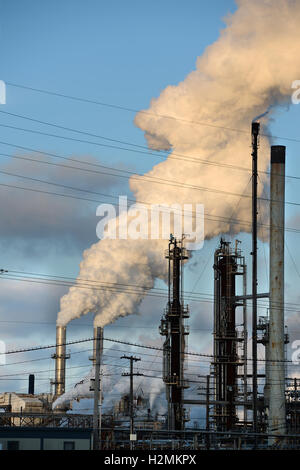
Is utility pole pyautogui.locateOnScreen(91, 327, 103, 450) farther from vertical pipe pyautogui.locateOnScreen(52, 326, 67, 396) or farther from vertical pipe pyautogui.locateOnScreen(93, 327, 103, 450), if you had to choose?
vertical pipe pyautogui.locateOnScreen(52, 326, 67, 396)

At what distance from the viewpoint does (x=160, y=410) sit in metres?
62.1

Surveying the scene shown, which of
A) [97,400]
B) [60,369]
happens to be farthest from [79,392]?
[97,400]

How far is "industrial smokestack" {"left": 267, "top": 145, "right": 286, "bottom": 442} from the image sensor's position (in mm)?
49531

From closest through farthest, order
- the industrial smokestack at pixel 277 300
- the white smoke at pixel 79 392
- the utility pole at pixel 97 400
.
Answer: the utility pole at pixel 97 400 → the industrial smokestack at pixel 277 300 → the white smoke at pixel 79 392

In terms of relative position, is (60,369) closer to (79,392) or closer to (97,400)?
(79,392)

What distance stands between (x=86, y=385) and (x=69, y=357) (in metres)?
4.34

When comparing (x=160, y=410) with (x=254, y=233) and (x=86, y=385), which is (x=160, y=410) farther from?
(x=254, y=233)

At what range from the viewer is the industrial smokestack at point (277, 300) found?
49.5 m

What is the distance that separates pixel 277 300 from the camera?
50.2 m

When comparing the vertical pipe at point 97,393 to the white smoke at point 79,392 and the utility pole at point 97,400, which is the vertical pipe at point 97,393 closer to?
the utility pole at point 97,400

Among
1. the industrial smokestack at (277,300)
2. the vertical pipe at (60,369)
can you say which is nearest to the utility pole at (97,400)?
the industrial smokestack at (277,300)

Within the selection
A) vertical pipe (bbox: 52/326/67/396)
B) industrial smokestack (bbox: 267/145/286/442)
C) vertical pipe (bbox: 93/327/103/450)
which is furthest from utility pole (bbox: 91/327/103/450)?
vertical pipe (bbox: 52/326/67/396)
